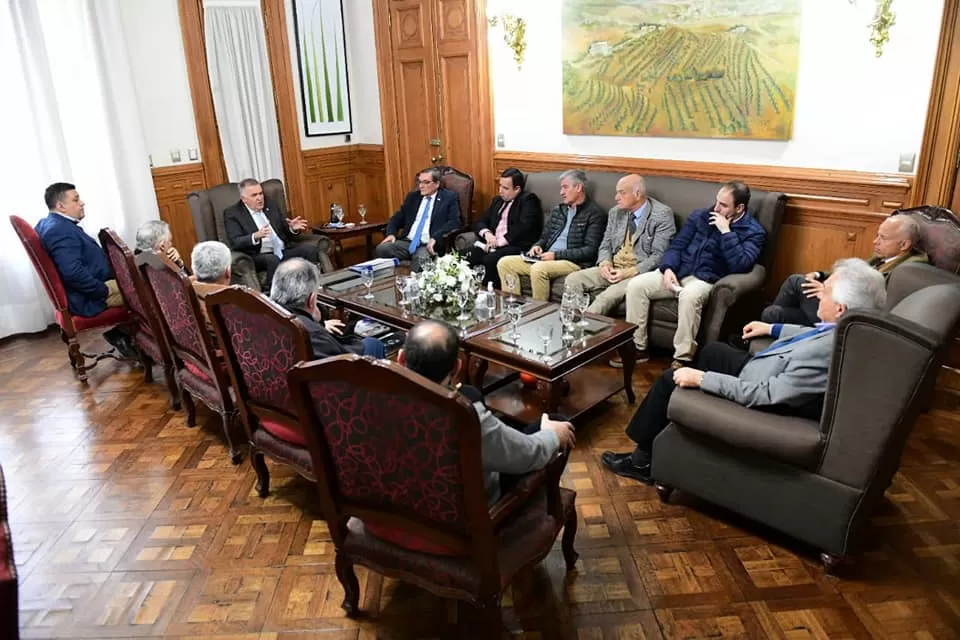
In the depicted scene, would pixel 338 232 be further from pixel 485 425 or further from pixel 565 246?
pixel 485 425

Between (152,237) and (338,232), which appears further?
(338,232)

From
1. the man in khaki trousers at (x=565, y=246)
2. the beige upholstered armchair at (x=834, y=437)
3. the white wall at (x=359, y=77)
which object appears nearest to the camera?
the beige upholstered armchair at (x=834, y=437)

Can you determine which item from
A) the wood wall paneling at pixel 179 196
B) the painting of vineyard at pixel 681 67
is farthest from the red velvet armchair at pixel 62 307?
the painting of vineyard at pixel 681 67

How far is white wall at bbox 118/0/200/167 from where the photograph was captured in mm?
4969

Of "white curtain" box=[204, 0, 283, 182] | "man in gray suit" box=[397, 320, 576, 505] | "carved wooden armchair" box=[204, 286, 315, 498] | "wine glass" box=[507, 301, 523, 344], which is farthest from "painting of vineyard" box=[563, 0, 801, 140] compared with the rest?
"carved wooden armchair" box=[204, 286, 315, 498]

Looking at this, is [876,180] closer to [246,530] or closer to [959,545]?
[959,545]

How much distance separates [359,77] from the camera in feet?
20.8

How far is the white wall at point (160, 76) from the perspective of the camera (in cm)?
497

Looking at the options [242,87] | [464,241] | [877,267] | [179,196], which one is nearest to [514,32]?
[464,241]

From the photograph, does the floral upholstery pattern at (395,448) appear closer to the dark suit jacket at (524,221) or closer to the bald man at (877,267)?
the bald man at (877,267)

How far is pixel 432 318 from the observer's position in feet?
11.2

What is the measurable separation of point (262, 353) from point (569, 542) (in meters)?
1.22

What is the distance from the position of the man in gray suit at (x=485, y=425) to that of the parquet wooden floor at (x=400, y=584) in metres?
0.60

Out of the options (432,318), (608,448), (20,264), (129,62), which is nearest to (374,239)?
(129,62)
